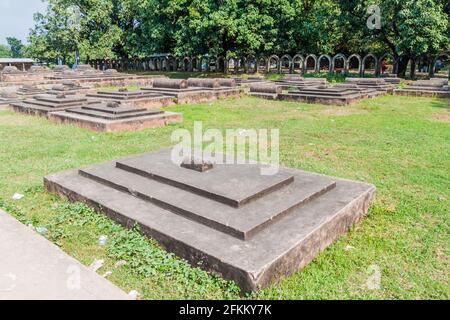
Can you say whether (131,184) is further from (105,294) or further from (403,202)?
(403,202)

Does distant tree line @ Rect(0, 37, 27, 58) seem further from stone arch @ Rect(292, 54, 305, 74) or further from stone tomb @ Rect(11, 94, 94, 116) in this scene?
stone tomb @ Rect(11, 94, 94, 116)

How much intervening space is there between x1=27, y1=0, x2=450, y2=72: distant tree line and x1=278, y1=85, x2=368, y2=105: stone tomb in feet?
30.1

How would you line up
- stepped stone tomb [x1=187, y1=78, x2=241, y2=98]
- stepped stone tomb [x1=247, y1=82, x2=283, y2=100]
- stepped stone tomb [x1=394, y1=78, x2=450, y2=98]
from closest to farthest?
stepped stone tomb [x1=247, y1=82, x2=283, y2=100] → stepped stone tomb [x1=394, y1=78, x2=450, y2=98] → stepped stone tomb [x1=187, y1=78, x2=241, y2=98]

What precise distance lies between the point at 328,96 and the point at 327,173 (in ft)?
28.7

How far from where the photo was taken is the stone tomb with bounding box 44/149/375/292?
2.94 m

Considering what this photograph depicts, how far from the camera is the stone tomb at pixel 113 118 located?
8656mm

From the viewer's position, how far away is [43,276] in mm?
2658

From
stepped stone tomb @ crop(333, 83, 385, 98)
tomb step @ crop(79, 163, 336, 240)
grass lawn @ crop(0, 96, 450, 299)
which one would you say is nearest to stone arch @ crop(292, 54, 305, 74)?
stepped stone tomb @ crop(333, 83, 385, 98)

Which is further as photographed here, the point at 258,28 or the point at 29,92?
the point at 258,28

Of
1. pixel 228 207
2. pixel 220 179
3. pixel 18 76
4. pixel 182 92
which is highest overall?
pixel 18 76

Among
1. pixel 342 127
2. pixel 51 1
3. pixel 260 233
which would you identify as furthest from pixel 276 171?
pixel 51 1

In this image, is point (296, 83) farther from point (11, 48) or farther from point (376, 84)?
point (11, 48)

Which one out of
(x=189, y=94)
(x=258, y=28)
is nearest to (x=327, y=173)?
(x=189, y=94)

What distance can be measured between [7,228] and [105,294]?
61.1 inches
